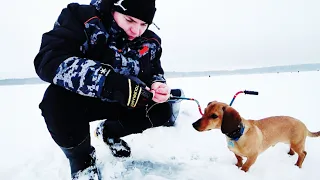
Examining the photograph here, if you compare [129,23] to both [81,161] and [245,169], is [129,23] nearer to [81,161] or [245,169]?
[81,161]

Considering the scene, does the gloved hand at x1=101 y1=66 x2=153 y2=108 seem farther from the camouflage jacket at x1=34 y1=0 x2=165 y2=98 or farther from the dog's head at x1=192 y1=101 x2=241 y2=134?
the dog's head at x1=192 y1=101 x2=241 y2=134

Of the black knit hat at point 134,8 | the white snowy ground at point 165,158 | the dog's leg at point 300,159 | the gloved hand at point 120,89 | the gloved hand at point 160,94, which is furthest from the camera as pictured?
the dog's leg at point 300,159

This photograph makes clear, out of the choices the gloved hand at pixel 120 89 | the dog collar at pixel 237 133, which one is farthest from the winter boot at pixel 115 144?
the dog collar at pixel 237 133

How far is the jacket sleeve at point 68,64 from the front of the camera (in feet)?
4.97

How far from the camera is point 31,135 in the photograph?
3301 millimetres

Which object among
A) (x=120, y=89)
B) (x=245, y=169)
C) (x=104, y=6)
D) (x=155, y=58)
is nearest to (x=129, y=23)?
(x=104, y=6)

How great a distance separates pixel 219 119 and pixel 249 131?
33 centimetres

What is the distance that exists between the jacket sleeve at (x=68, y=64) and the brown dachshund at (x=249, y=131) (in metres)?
1.09

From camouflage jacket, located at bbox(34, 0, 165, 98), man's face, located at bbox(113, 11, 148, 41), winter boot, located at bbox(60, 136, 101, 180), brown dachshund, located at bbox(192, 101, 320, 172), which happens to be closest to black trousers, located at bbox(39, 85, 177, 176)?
winter boot, located at bbox(60, 136, 101, 180)

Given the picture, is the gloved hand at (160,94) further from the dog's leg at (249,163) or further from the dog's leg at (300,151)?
the dog's leg at (300,151)

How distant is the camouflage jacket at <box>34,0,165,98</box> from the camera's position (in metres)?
1.53

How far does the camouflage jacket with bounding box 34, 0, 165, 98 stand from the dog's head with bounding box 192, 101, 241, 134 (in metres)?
0.56

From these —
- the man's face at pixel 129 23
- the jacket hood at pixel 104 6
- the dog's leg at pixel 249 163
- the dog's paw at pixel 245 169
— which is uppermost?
the jacket hood at pixel 104 6

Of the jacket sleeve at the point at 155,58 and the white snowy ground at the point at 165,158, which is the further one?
the jacket sleeve at the point at 155,58
